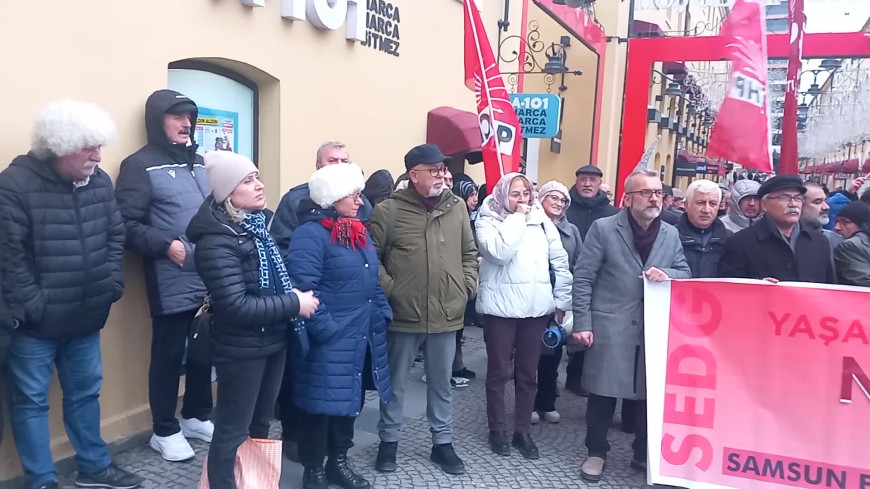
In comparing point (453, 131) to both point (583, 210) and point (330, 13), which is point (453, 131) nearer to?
point (583, 210)

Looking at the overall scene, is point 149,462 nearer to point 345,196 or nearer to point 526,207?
point 345,196

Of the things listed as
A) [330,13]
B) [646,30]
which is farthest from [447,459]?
[646,30]

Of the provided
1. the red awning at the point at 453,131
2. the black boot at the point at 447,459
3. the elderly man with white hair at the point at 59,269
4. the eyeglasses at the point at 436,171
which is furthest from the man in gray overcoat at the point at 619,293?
the red awning at the point at 453,131

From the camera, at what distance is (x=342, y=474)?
3988mm

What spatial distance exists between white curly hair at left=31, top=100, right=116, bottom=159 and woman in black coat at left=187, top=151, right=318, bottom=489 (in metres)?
0.60

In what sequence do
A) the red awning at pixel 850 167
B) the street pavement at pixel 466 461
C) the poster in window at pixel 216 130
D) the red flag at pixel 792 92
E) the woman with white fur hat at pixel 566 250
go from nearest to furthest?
the street pavement at pixel 466 461 < the poster in window at pixel 216 130 < the woman with white fur hat at pixel 566 250 < the red flag at pixel 792 92 < the red awning at pixel 850 167

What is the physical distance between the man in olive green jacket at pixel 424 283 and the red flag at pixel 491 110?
1843 millimetres

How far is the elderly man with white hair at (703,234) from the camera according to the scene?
15.9ft

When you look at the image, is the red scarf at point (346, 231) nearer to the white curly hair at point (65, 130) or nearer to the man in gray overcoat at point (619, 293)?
the white curly hair at point (65, 130)

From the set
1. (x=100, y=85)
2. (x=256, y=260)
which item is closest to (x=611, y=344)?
(x=256, y=260)

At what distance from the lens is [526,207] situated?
4547mm

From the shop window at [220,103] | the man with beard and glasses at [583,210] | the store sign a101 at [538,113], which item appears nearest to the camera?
the shop window at [220,103]

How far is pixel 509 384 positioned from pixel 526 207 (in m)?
2.29

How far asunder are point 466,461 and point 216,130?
2916mm
